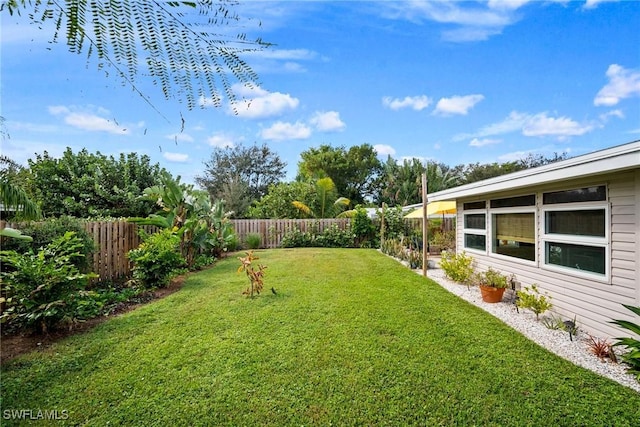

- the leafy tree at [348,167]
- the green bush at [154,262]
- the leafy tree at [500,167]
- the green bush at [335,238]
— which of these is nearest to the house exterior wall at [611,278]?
the green bush at [154,262]

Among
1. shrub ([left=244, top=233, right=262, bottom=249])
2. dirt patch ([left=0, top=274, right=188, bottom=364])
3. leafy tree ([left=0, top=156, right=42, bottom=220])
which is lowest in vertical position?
dirt patch ([left=0, top=274, right=188, bottom=364])

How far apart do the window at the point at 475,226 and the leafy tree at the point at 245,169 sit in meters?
22.1

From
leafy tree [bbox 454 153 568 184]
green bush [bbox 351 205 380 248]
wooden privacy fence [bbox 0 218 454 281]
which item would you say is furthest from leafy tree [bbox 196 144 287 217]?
wooden privacy fence [bbox 0 218 454 281]

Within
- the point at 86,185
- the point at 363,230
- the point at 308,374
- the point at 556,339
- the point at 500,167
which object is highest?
the point at 500,167

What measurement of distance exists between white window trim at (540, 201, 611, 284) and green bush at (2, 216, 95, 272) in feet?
24.6

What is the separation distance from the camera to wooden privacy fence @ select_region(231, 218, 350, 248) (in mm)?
15280

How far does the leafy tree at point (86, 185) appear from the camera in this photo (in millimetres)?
12344

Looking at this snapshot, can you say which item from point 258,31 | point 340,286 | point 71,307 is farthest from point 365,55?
point 340,286

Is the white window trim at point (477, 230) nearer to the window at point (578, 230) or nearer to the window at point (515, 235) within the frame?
the window at point (515, 235)

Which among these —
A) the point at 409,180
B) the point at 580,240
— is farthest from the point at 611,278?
the point at 409,180

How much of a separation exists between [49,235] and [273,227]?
10435 mm

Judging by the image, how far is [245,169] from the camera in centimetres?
3000

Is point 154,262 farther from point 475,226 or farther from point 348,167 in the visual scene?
point 348,167

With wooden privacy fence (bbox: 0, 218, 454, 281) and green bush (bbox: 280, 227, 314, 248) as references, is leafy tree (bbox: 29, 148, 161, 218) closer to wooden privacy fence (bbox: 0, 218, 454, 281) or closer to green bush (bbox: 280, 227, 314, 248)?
→ wooden privacy fence (bbox: 0, 218, 454, 281)
